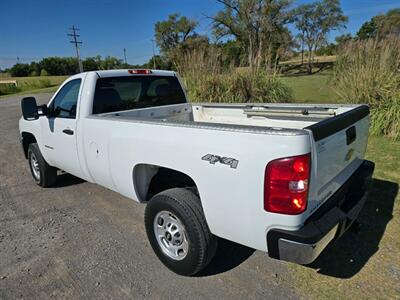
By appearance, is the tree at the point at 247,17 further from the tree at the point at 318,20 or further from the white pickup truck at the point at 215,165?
the white pickup truck at the point at 215,165

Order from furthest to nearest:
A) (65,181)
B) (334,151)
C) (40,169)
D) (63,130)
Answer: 1. (65,181)
2. (40,169)
3. (63,130)
4. (334,151)

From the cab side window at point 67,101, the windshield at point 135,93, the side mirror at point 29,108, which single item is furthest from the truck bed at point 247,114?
the side mirror at point 29,108

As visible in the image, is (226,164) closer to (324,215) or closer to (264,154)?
(264,154)

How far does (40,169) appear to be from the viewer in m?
4.51

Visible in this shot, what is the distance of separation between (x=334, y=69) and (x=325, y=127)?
7210 millimetres

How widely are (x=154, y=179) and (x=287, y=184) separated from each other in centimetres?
163

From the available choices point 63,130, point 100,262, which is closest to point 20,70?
point 63,130

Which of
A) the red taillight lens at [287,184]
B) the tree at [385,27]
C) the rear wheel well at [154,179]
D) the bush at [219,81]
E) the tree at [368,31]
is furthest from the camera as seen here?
the tree at [368,31]

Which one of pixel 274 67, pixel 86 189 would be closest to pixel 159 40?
pixel 274 67

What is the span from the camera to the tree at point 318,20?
4000 cm

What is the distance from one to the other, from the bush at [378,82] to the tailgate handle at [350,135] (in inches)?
191

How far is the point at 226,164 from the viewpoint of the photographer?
6.40 feet

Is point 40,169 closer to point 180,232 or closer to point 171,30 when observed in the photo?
point 180,232

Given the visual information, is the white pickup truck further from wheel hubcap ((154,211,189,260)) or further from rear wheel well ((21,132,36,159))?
rear wheel well ((21,132,36,159))
